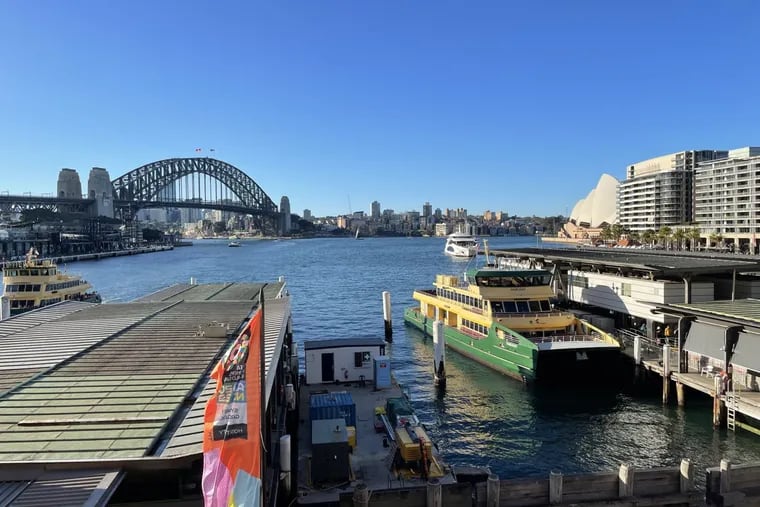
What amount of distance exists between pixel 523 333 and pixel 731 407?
401 inches

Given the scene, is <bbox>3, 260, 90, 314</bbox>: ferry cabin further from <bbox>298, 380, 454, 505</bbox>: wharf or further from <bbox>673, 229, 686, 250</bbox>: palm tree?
<bbox>673, 229, 686, 250</bbox>: palm tree

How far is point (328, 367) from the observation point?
21156 mm

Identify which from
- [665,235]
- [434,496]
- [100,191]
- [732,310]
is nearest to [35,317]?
[434,496]

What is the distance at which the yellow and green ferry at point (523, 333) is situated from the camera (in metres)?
24.7

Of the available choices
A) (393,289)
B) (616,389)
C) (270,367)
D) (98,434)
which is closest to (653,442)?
(616,389)

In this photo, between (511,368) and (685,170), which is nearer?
(511,368)

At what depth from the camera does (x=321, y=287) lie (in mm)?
73250

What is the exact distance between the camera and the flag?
22.8 feet

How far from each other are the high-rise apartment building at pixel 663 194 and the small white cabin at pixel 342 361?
14994 cm

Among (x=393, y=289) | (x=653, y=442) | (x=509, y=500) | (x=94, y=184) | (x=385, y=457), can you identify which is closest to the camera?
(x=509, y=500)

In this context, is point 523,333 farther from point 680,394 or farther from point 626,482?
point 626,482

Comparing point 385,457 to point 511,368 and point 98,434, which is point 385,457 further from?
point 511,368

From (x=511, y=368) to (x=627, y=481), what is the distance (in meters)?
13.4

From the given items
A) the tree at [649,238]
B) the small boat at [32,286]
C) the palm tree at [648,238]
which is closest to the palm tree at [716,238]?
the tree at [649,238]
